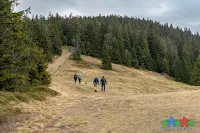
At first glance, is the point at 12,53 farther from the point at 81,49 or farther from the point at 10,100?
the point at 81,49

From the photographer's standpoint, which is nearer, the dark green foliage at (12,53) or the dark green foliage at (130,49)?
the dark green foliage at (12,53)

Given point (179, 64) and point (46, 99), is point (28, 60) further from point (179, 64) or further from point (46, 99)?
point (179, 64)

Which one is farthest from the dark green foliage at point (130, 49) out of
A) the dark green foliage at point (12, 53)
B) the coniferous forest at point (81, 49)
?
the dark green foliage at point (12, 53)

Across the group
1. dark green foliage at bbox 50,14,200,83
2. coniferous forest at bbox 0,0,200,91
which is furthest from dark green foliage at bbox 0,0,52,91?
dark green foliage at bbox 50,14,200,83

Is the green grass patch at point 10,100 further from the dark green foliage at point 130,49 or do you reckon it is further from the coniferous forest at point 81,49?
the dark green foliage at point 130,49

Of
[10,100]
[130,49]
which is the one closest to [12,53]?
[10,100]

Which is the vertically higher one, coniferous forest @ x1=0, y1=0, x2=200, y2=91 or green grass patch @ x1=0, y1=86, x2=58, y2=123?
coniferous forest @ x1=0, y1=0, x2=200, y2=91

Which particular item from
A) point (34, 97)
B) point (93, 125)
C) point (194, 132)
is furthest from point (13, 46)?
point (194, 132)

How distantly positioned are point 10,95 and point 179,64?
81.6m

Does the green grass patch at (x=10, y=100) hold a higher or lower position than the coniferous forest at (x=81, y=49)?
lower

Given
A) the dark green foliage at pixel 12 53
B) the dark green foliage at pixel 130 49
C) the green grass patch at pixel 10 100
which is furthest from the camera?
the dark green foliage at pixel 130 49

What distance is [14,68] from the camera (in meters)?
17.3

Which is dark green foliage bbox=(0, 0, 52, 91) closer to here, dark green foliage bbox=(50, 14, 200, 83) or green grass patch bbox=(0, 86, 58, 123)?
green grass patch bbox=(0, 86, 58, 123)

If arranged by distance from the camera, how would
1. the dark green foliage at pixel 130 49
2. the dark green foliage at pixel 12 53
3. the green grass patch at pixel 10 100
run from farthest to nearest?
the dark green foliage at pixel 130 49
the dark green foliage at pixel 12 53
the green grass patch at pixel 10 100
